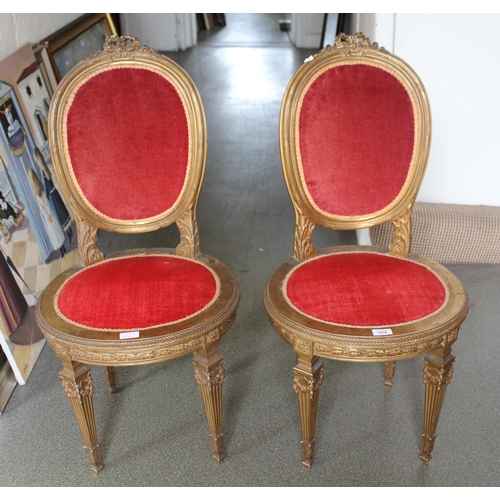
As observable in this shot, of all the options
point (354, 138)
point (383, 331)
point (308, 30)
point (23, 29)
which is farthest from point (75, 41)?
point (308, 30)

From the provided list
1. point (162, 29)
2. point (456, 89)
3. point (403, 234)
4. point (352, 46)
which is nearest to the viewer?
point (352, 46)

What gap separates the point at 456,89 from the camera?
2.51 m

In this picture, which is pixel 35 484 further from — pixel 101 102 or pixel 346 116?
pixel 346 116

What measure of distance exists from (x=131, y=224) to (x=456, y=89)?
1528 mm

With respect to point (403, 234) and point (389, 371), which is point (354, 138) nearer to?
point (403, 234)

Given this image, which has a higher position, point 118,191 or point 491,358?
point 118,191

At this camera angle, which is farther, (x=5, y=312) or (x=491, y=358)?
(x=491, y=358)

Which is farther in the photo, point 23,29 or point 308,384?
point 23,29

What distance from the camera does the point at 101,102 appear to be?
1749 millimetres

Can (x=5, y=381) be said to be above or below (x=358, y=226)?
below

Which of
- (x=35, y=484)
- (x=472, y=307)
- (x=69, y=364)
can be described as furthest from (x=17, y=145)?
(x=472, y=307)

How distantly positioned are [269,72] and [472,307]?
15.3 feet

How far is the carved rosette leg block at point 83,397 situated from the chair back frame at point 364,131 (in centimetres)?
72

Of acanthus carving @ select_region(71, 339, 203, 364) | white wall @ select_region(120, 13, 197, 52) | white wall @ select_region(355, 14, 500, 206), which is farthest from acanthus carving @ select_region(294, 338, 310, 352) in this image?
white wall @ select_region(120, 13, 197, 52)
